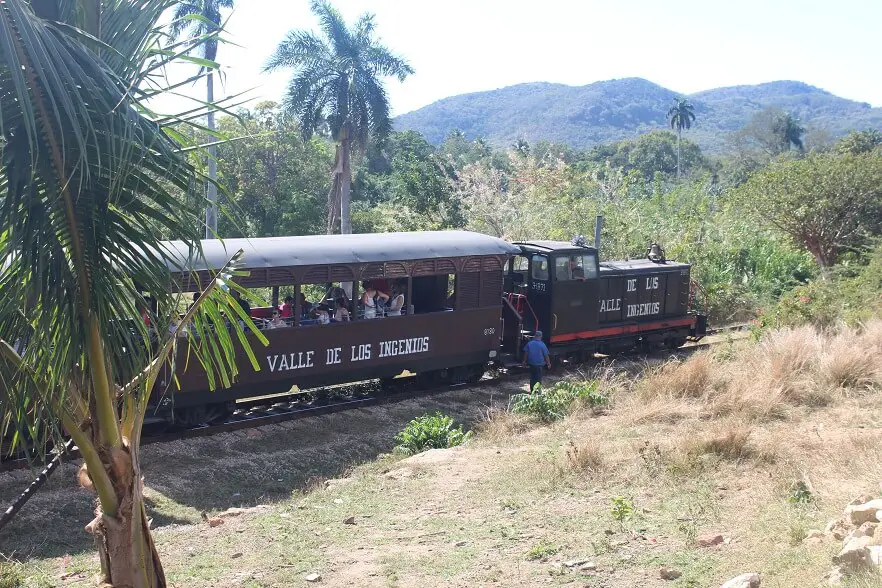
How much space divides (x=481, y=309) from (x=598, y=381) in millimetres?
3159

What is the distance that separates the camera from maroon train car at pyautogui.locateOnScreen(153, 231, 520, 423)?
12703mm

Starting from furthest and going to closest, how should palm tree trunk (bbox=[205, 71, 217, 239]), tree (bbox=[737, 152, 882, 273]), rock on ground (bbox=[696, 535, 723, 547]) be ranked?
tree (bbox=[737, 152, 882, 273]) < rock on ground (bbox=[696, 535, 723, 547]) < palm tree trunk (bbox=[205, 71, 217, 239])

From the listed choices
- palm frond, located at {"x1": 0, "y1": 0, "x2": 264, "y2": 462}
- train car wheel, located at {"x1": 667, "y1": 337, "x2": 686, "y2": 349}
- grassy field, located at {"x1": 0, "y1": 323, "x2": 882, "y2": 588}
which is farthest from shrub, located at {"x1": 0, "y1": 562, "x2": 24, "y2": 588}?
train car wheel, located at {"x1": 667, "y1": 337, "x2": 686, "y2": 349}

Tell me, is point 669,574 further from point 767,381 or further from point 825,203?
point 825,203

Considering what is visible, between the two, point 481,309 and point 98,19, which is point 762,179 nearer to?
point 481,309

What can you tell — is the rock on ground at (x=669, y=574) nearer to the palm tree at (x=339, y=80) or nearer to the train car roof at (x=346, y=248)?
the train car roof at (x=346, y=248)

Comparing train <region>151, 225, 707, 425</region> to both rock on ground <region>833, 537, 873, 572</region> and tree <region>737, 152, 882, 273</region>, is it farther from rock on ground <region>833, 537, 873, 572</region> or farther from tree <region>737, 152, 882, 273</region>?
tree <region>737, 152, 882, 273</region>

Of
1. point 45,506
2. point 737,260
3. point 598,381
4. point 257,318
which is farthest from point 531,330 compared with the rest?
point 737,260

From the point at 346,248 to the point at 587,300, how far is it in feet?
21.2

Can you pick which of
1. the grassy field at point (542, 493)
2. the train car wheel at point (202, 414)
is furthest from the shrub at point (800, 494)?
the train car wheel at point (202, 414)

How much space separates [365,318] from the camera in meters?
14.3

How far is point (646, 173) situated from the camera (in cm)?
9262

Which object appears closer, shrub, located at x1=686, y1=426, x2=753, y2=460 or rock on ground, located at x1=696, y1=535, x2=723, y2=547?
rock on ground, located at x1=696, y1=535, x2=723, y2=547

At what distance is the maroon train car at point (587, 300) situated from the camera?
17453 millimetres
